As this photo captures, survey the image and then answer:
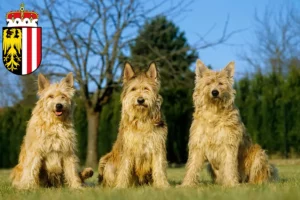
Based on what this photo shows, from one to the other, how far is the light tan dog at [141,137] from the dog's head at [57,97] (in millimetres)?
874

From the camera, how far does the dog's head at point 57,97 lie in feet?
24.9

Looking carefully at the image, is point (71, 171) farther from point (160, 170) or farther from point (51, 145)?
point (160, 170)

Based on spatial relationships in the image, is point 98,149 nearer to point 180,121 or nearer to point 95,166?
point 95,166

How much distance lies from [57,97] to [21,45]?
4.84m

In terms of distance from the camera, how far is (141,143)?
748 cm

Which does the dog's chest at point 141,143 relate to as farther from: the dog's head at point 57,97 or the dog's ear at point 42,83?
the dog's ear at point 42,83

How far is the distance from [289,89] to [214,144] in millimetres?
12176

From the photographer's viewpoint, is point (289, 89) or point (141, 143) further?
point (289, 89)

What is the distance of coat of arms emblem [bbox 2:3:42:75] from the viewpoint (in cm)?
1215

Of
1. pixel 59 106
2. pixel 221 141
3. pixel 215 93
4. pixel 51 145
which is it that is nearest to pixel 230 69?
pixel 215 93

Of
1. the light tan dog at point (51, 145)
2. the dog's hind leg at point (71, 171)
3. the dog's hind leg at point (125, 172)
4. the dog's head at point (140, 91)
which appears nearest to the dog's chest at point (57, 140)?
the light tan dog at point (51, 145)

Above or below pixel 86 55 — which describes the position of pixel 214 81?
below

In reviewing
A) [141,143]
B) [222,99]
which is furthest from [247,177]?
[141,143]

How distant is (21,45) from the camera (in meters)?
12.0
